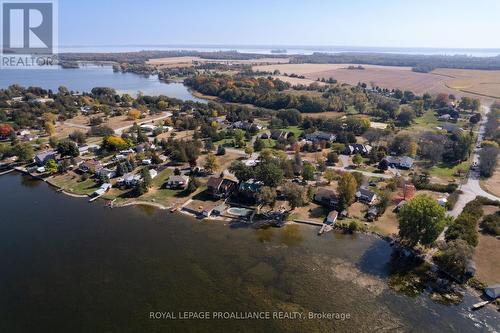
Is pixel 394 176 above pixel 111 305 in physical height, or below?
above

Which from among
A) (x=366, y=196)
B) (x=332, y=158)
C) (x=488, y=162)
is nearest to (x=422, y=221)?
(x=366, y=196)

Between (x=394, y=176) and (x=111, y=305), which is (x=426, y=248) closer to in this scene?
(x=394, y=176)

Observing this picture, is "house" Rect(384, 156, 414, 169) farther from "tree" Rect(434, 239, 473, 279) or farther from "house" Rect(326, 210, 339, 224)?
"tree" Rect(434, 239, 473, 279)

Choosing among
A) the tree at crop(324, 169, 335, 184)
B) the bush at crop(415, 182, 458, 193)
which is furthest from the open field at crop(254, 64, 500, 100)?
the tree at crop(324, 169, 335, 184)

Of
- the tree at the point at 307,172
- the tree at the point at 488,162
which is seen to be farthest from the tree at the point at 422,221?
the tree at the point at 488,162

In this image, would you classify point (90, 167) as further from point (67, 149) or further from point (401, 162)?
point (401, 162)

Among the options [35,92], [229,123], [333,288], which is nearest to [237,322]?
[333,288]
